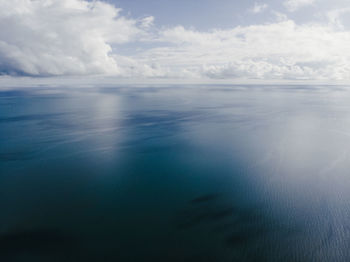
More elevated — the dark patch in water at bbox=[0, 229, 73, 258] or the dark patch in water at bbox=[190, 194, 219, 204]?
the dark patch in water at bbox=[0, 229, 73, 258]

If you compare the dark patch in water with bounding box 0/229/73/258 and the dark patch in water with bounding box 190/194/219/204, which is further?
the dark patch in water with bounding box 190/194/219/204

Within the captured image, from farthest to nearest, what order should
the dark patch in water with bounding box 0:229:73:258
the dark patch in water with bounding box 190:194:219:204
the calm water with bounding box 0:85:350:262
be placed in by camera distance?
the dark patch in water with bounding box 190:194:219:204, the calm water with bounding box 0:85:350:262, the dark patch in water with bounding box 0:229:73:258

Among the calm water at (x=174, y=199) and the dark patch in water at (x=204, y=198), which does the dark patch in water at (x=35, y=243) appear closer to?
the calm water at (x=174, y=199)

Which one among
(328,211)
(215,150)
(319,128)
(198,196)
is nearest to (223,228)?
(198,196)

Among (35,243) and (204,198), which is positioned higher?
(35,243)

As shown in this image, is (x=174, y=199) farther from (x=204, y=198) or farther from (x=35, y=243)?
(x=35, y=243)

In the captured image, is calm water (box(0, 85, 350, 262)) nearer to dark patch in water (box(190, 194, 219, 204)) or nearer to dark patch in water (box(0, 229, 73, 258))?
dark patch in water (box(0, 229, 73, 258))

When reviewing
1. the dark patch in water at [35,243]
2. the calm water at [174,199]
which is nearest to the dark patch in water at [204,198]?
the calm water at [174,199]

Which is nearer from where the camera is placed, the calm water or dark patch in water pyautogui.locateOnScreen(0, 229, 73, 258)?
dark patch in water pyautogui.locateOnScreen(0, 229, 73, 258)

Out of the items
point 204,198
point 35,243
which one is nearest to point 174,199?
point 204,198

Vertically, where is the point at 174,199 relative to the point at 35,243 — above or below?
below

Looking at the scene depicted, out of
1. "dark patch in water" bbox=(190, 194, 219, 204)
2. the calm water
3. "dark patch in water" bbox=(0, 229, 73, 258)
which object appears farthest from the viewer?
"dark patch in water" bbox=(190, 194, 219, 204)

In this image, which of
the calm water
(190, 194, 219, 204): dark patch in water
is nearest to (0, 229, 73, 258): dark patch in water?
the calm water

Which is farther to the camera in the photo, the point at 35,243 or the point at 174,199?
the point at 174,199
